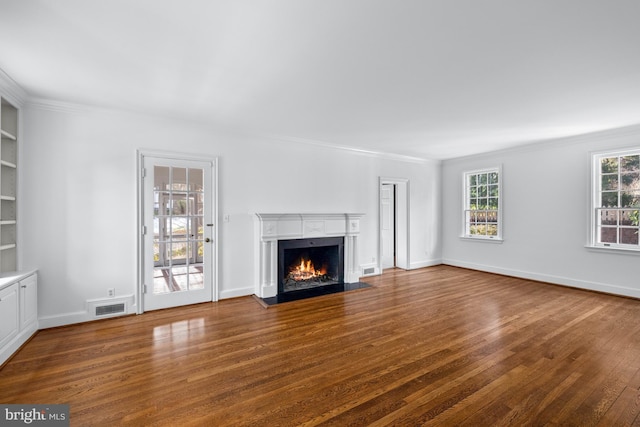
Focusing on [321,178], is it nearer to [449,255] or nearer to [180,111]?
[180,111]

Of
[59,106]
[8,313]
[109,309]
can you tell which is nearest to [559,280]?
[109,309]

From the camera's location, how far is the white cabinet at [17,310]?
257 centimetres

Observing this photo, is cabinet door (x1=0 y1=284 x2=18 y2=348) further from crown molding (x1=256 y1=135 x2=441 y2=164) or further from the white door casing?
the white door casing

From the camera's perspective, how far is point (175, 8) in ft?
5.89

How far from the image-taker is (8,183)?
3.09m

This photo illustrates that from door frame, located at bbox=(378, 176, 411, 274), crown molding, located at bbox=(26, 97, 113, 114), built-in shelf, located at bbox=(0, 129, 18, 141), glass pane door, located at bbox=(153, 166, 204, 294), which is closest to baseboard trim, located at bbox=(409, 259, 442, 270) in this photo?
door frame, located at bbox=(378, 176, 411, 274)

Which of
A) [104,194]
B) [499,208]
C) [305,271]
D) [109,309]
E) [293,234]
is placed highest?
[104,194]

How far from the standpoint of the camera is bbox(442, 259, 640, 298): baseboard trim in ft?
14.8

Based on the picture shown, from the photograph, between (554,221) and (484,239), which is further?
(484,239)

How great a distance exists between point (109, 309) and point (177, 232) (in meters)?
1.20

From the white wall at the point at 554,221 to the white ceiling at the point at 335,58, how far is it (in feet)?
3.43

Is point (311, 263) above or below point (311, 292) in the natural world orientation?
above

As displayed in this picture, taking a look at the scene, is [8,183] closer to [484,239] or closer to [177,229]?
[177,229]

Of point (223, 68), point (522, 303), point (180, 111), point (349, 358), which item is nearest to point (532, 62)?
point (223, 68)
